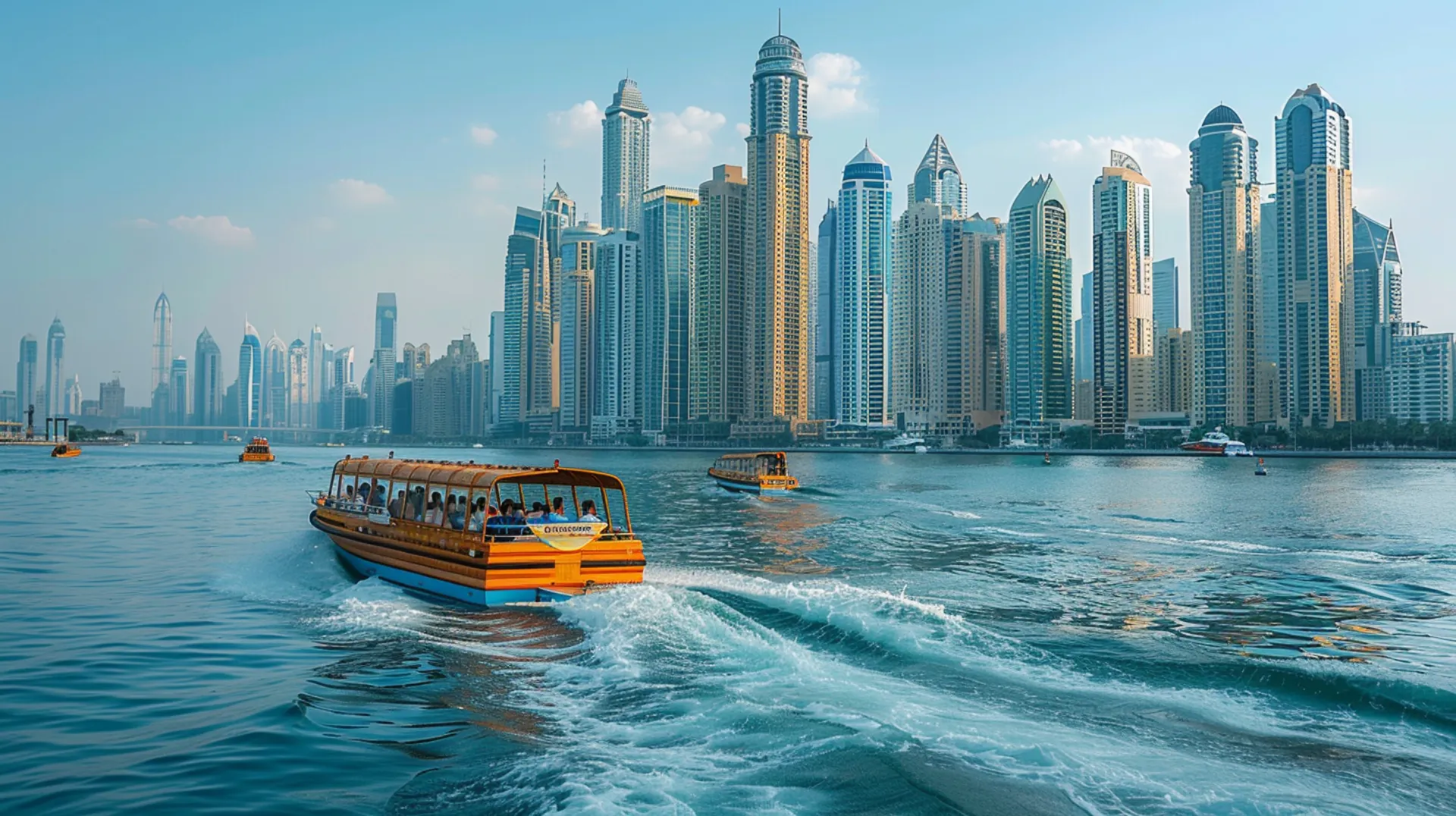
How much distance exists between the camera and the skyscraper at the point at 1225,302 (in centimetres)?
17838

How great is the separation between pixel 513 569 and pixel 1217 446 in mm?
163063

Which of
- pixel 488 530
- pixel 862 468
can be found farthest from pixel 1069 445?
pixel 488 530

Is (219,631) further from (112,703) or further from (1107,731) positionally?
(1107,731)

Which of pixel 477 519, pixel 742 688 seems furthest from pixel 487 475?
pixel 742 688

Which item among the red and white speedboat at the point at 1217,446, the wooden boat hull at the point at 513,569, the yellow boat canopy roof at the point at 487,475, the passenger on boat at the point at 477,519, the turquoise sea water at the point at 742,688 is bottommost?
the red and white speedboat at the point at 1217,446

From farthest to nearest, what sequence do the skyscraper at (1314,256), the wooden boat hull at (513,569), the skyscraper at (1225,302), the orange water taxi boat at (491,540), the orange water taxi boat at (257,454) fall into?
the skyscraper at (1225,302) → the skyscraper at (1314,256) → the orange water taxi boat at (257,454) → the orange water taxi boat at (491,540) → the wooden boat hull at (513,569)

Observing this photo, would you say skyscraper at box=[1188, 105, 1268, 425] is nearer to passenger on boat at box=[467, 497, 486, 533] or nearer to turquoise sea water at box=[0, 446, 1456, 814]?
turquoise sea water at box=[0, 446, 1456, 814]

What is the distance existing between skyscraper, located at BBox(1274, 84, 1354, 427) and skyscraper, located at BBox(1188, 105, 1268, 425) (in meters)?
5.51

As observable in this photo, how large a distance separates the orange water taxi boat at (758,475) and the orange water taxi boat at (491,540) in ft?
119

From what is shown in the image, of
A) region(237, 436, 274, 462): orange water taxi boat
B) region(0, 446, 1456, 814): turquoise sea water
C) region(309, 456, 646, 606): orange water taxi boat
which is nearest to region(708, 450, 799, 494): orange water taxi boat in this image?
region(0, 446, 1456, 814): turquoise sea water

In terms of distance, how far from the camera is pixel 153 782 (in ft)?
30.0

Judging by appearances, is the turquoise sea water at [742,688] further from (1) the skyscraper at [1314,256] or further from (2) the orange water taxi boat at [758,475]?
(1) the skyscraper at [1314,256]

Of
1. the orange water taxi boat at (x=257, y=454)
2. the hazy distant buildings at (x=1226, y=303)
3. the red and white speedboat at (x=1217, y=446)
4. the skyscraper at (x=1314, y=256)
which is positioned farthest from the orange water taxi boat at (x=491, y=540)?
the hazy distant buildings at (x=1226, y=303)

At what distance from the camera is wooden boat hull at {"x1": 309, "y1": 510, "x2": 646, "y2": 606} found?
1819 centimetres
